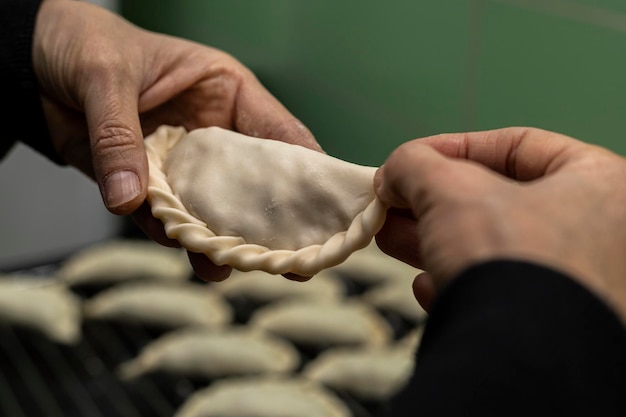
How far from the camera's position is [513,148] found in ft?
2.39

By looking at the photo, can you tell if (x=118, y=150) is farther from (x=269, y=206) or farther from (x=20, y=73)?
(x=20, y=73)

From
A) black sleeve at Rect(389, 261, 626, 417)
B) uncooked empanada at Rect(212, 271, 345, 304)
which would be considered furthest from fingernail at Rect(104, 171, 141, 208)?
uncooked empanada at Rect(212, 271, 345, 304)

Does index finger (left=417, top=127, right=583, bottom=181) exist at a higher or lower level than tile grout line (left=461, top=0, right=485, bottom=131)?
higher

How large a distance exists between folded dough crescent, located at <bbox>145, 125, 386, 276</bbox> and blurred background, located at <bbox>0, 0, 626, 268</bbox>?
0.25 feet

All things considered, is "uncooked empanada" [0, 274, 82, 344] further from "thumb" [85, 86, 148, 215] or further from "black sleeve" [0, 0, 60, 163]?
"thumb" [85, 86, 148, 215]

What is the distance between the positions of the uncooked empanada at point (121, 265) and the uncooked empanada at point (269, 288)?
161 mm

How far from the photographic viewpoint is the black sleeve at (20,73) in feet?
3.67

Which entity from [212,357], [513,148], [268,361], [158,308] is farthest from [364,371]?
[513,148]

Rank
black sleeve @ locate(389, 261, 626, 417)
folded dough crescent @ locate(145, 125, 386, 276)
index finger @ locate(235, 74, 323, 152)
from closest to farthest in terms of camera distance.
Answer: black sleeve @ locate(389, 261, 626, 417) < folded dough crescent @ locate(145, 125, 386, 276) < index finger @ locate(235, 74, 323, 152)

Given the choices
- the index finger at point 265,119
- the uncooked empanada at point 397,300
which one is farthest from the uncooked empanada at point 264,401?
the index finger at point 265,119

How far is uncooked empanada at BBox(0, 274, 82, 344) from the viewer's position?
1.85 m

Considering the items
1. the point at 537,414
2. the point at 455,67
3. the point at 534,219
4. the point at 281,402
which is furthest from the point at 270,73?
the point at 537,414

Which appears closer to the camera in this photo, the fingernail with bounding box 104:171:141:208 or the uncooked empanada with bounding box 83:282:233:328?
the fingernail with bounding box 104:171:141:208

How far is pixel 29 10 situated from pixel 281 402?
857mm
